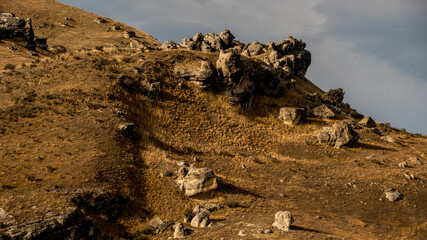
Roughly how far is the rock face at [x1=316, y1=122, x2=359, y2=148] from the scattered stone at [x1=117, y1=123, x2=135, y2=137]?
92.5 feet

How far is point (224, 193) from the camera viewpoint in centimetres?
2733

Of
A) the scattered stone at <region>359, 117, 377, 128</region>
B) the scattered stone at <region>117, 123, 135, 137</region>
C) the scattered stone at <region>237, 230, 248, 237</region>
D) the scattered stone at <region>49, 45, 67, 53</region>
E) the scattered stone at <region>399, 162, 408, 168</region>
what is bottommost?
the scattered stone at <region>237, 230, 248, 237</region>

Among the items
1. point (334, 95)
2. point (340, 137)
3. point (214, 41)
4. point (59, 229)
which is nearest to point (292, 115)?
point (340, 137)

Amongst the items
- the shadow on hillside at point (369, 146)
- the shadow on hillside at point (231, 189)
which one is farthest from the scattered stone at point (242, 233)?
the shadow on hillside at point (369, 146)

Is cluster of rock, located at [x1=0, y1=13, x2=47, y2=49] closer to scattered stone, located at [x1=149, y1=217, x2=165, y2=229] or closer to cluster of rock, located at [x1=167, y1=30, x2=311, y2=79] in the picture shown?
cluster of rock, located at [x1=167, y1=30, x2=311, y2=79]

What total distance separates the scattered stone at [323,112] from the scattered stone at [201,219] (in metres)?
34.6

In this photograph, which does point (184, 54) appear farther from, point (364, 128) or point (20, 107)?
point (364, 128)

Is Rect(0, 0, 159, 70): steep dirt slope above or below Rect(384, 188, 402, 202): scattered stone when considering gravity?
above

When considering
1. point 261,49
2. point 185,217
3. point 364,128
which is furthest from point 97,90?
point 261,49

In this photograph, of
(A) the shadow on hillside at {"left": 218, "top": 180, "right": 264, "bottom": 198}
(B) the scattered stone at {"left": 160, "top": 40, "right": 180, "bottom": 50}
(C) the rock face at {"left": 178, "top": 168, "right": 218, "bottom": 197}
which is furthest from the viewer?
(B) the scattered stone at {"left": 160, "top": 40, "right": 180, "bottom": 50}

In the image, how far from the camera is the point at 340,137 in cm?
3978

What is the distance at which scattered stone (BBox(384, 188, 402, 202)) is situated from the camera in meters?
26.6

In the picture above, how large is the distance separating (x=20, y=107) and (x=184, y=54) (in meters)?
29.2

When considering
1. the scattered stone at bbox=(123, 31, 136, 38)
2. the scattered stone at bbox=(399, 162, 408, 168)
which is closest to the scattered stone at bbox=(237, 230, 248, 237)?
the scattered stone at bbox=(399, 162, 408, 168)
